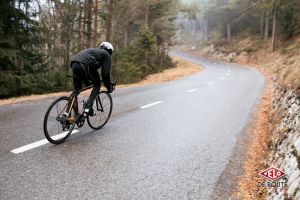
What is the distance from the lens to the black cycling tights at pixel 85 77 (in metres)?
5.97

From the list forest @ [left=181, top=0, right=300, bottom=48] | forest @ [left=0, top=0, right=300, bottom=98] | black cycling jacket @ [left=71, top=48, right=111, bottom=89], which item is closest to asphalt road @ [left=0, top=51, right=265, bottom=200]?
black cycling jacket @ [left=71, top=48, right=111, bottom=89]

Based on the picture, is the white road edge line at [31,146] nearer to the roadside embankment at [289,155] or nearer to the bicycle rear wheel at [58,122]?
the bicycle rear wheel at [58,122]

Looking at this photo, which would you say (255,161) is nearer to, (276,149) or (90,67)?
(276,149)

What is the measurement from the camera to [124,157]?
529 cm

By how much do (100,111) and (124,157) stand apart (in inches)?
84.0

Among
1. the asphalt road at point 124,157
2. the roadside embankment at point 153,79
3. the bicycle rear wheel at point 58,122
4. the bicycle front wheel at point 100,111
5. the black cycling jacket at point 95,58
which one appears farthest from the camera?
the roadside embankment at point 153,79

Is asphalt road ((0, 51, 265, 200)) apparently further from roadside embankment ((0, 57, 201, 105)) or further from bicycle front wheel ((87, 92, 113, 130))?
roadside embankment ((0, 57, 201, 105))

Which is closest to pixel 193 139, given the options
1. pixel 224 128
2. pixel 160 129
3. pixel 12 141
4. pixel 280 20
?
pixel 160 129

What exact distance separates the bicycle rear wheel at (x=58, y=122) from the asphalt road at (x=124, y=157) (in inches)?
6.5

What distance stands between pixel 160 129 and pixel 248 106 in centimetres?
511

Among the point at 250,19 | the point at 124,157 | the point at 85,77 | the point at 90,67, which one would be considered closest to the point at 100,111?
the point at 85,77

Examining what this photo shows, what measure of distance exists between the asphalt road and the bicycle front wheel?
0.20m

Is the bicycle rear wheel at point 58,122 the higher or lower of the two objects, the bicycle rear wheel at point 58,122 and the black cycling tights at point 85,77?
the lower

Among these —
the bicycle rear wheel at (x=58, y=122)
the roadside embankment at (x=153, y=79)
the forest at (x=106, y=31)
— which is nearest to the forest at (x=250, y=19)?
the forest at (x=106, y=31)
